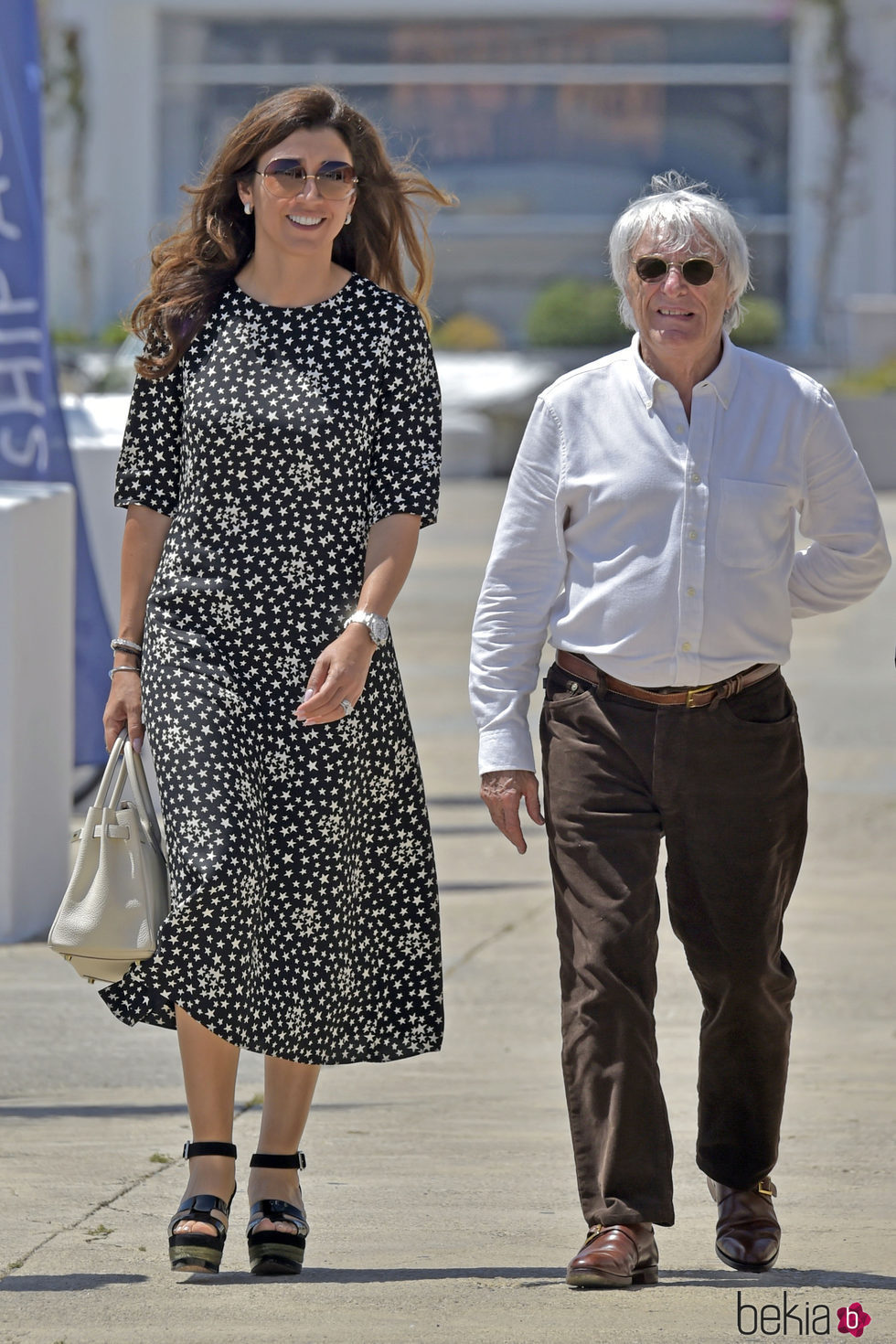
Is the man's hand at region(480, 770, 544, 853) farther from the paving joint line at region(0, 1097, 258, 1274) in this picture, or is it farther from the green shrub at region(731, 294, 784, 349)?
the green shrub at region(731, 294, 784, 349)

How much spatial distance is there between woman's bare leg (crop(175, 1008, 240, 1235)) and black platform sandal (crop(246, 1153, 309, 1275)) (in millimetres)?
72

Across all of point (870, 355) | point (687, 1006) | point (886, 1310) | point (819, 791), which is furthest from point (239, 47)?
point (886, 1310)

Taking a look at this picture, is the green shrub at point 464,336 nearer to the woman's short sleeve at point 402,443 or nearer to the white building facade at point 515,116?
the white building facade at point 515,116

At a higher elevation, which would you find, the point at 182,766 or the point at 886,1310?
the point at 182,766

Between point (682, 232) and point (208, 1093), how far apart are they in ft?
5.23

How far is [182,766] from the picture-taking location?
356 centimetres

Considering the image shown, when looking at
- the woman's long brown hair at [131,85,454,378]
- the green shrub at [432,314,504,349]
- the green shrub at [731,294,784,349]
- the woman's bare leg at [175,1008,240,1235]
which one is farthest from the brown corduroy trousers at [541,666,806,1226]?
the green shrub at [432,314,504,349]

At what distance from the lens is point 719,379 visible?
12.1 feet

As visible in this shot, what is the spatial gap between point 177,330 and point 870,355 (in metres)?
26.2

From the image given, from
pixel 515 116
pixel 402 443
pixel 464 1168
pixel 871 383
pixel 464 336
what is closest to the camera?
pixel 402 443

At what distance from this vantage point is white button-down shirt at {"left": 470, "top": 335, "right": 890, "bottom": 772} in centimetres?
364

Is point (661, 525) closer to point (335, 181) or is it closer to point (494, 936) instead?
point (335, 181)

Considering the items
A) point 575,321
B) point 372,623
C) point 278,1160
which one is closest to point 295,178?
point 372,623

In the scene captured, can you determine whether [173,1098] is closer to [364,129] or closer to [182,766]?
[182,766]
